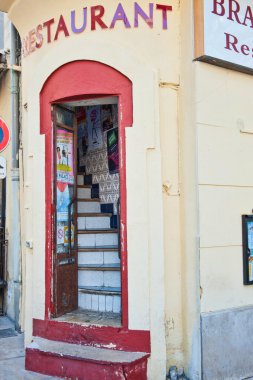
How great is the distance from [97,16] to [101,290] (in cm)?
331

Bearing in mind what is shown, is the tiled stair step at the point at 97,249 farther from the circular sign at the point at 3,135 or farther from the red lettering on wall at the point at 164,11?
the red lettering on wall at the point at 164,11

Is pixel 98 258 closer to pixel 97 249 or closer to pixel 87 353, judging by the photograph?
pixel 97 249

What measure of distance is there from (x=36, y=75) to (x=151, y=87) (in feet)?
5.07

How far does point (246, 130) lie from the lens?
197 inches

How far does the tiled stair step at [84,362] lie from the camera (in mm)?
4277

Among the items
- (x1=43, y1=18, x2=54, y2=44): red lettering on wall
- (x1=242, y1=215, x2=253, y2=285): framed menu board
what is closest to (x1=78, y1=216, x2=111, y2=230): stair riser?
(x1=242, y1=215, x2=253, y2=285): framed menu board

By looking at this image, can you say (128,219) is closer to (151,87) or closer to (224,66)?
(151,87)

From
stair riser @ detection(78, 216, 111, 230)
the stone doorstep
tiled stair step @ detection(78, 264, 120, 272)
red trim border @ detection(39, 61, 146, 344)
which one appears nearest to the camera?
the stone doorstep

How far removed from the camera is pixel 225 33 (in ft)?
15.8

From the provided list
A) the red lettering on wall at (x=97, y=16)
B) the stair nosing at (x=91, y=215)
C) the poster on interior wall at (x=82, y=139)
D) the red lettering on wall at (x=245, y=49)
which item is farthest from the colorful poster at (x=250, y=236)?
the poster on interior wall at (x=82, y=139)

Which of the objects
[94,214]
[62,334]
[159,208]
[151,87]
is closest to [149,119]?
[151,87]

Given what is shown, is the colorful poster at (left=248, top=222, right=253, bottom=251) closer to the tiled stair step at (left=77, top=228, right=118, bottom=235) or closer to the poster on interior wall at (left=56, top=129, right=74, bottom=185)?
the tiled stair step at (left=77, top=228, right=118, bottom=235)

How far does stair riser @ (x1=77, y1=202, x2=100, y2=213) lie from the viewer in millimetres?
6618

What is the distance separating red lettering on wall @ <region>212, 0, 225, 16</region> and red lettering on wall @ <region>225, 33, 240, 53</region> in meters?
0.25
